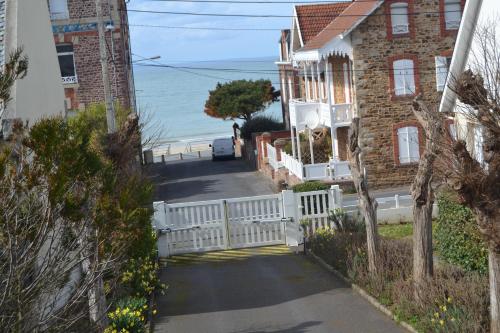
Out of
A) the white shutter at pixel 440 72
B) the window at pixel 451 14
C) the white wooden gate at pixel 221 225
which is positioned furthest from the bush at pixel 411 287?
the window at pixel 451 14

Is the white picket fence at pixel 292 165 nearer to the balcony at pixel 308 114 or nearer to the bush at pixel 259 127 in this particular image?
the balcony at pixel 308 114

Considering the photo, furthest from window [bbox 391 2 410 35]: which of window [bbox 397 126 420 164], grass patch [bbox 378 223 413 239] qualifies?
grass patch [bbox 378 223 413 239]

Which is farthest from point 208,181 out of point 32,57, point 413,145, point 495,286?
point 495,286

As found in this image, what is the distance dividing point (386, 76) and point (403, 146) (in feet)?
9.34

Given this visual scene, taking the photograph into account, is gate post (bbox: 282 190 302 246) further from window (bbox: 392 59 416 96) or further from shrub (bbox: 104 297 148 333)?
window (bbox: 392 59 416 96)

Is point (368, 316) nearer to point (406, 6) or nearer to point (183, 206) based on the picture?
point (183, 206)

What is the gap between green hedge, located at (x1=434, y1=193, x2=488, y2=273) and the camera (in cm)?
1603

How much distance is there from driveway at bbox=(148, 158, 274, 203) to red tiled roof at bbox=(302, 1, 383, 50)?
6.95 meters

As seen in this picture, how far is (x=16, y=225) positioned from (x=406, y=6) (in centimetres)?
2875

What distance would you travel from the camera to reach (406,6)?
1340 inches

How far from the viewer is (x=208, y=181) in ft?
148

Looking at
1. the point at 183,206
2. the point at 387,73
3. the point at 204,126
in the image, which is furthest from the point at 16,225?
the point at 204,126

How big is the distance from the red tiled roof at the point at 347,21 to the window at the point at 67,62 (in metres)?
10.9

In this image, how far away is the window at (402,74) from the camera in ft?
113
